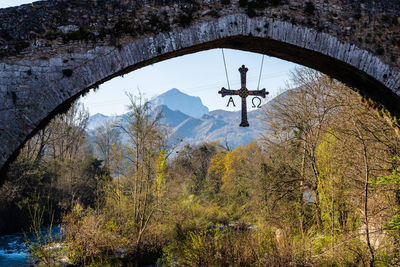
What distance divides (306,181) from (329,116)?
90.3 inches

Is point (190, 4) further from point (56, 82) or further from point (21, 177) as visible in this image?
point (21, 177)

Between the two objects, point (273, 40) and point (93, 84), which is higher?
point (273, 40)

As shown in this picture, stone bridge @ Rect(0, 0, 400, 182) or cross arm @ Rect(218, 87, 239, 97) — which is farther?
cross arm @ Rect(218, 87, 239, 97)

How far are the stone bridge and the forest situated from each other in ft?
4.26

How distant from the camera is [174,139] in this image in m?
15.5

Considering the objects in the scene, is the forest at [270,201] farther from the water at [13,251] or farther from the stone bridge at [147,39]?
the stone bridge at [147,39]

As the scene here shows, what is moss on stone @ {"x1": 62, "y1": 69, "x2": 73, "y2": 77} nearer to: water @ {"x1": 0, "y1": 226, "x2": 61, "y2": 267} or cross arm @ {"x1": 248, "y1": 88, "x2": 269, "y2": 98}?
cross arm @ {"x1": 248, "y1": 88, "x2": 269, "y2": 98}

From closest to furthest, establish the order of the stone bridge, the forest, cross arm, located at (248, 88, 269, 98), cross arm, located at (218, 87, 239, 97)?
the stone bridge
the forest
cross arm, located at (218, 87, 239, 97)
cross arm, located at (248, 88, 269, 98)

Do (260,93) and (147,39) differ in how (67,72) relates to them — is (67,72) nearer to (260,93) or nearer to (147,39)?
(147,39)

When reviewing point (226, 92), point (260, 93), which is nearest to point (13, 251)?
point (226, 92)

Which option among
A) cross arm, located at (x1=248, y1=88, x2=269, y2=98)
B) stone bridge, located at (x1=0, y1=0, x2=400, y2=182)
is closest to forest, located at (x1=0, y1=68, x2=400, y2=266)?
stone bridge, located at (x1=0, y1=0, x2=400, y2=182)

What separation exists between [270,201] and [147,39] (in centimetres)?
802

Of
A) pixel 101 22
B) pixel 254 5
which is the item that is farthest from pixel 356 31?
pixel 101 22

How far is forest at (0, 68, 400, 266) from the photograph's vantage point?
6.51 meters
